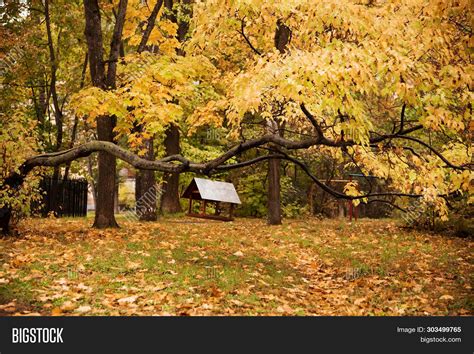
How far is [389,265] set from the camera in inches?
408

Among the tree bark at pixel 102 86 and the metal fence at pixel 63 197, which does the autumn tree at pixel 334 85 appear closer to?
the tree bark at pixel 102 86

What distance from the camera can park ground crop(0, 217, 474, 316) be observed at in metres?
6.74

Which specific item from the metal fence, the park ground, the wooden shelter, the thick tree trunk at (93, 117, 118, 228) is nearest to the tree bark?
the thick tree trunk at (93, 117, 118, 228)

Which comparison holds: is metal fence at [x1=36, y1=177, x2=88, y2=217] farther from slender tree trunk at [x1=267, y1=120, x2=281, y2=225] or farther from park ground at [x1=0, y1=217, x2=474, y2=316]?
slender tree trunk at [x1=267, y1=120, x2=281, y2=225]

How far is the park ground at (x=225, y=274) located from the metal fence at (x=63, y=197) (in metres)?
8.39

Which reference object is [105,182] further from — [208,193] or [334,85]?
[334,85]

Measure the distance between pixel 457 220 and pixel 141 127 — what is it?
34.8ft

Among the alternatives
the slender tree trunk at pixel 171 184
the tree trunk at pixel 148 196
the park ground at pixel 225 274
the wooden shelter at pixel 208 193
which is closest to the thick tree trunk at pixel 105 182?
the park ground at pixel 225 274

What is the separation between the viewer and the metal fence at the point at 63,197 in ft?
72.9

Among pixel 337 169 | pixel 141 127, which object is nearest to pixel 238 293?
pixel 141 127

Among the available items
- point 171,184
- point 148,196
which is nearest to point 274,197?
point 148,196

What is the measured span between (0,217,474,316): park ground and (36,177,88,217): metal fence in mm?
8388

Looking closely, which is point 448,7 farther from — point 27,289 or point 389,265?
point 27,289

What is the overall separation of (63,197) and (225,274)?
54.5 feet
